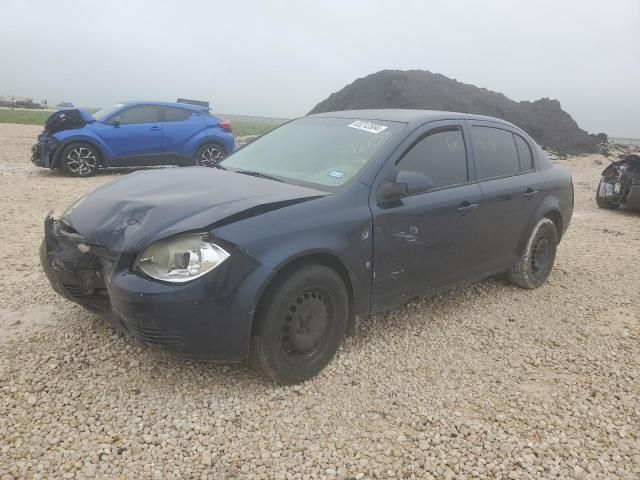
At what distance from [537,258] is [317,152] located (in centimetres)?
253

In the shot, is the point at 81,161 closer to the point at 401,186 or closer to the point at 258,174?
the point at 258,174

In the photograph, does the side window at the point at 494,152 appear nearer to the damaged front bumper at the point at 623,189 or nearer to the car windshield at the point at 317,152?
the car windshield at the point at 317,152

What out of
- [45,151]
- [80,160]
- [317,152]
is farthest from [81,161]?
[317,152]

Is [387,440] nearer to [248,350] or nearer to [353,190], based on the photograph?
[248,350]

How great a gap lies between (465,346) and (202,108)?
9.71 meters

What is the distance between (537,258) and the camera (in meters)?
4.96

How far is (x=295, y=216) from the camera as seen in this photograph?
2957 mm

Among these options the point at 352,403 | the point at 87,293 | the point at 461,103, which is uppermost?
the point at 461,103

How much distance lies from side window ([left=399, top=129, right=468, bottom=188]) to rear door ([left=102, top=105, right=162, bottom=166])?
8.40 m

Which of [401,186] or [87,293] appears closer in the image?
[87,293]

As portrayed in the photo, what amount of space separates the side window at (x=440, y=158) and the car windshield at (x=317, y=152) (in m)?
0.22

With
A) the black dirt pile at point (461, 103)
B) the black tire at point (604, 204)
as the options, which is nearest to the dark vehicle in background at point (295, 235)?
the black tire at point (604, 204)

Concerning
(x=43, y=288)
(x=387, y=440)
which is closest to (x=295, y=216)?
(x=387, y=440)

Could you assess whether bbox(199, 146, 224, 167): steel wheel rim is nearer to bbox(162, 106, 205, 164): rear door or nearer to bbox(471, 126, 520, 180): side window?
bbox(162, 106, 205, 164): rear door
